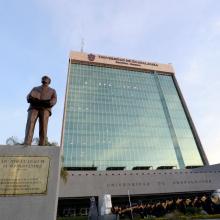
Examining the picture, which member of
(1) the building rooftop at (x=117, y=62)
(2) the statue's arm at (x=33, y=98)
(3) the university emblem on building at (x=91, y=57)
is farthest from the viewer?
(3) the university emblem on building at (x=91, y=57)

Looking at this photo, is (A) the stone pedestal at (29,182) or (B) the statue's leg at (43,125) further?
(B) the statue's leg at (43,125)

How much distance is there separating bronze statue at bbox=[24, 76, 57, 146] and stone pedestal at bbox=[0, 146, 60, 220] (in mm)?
770

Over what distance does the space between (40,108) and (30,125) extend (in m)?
0.78

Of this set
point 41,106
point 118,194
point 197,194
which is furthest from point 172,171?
point 41,106

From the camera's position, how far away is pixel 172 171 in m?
45.4

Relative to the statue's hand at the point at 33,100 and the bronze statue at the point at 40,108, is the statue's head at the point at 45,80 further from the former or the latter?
the statue's hand at the point at 33,100

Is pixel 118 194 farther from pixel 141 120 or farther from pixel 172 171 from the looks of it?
pixel 141 120

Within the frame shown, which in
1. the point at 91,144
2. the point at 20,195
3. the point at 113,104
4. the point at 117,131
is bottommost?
the point at 20,195

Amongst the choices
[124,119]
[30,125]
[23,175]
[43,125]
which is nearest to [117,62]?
[124,119]

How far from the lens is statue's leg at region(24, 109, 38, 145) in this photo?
7.57 m

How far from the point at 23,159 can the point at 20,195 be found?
1.12 meters

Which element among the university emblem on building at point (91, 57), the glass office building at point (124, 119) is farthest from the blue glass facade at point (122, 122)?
the university emblem on building at point (91, 57)

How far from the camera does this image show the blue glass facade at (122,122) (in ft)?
183

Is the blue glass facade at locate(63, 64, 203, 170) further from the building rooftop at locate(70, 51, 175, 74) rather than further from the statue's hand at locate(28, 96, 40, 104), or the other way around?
the statue's hand at locate(28, 96, 40, 104)
